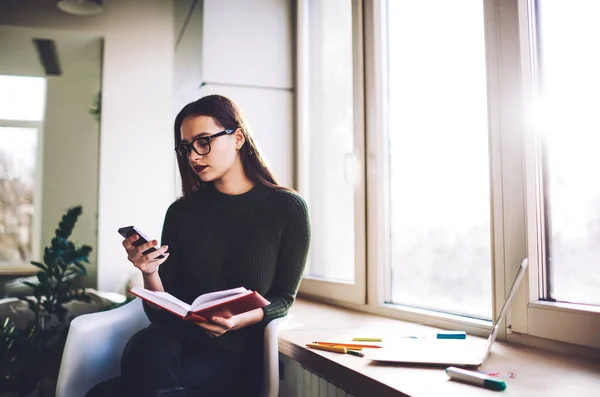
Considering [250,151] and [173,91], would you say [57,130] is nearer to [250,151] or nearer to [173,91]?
[173,91]

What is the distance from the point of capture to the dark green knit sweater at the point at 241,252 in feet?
4.51

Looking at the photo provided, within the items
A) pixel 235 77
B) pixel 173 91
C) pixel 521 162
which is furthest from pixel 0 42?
pixel 521 162

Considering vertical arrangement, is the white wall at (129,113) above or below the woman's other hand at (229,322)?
above

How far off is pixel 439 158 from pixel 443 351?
0.68 meters

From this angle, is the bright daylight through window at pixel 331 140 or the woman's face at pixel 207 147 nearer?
the woman's face at pixel 207 147

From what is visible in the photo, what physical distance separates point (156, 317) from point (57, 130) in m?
2.65

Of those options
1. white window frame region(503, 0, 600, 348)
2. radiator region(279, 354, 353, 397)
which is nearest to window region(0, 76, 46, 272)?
radiator region(279, 354, 353, 397)

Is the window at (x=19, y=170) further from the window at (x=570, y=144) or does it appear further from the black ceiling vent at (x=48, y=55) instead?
the window at (x=570, y=144)

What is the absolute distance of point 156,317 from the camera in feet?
4.56

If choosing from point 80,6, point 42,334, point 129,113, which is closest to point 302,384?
point 42,334

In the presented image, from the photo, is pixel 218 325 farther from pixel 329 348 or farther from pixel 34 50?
pixel 34 50

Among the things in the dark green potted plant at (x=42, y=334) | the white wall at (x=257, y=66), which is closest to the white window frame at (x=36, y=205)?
the dark green potted plant at (x=42, y=334)

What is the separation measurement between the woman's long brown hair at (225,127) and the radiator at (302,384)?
61 centimetres

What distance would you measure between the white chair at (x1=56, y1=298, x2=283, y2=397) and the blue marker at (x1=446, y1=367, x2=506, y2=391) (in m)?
0.45
